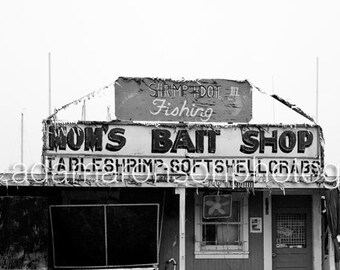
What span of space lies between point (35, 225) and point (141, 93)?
388cm

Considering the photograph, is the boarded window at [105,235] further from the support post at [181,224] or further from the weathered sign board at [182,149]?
the weathered sign board at [182,149]

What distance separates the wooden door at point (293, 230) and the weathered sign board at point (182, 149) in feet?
2.20

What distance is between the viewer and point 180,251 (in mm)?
12961

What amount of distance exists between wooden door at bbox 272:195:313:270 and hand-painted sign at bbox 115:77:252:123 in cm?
210

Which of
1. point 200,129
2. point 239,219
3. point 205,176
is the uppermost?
point 200,129

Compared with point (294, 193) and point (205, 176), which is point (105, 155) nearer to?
point (205, 176)

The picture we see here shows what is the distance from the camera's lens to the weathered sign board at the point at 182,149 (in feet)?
47.2

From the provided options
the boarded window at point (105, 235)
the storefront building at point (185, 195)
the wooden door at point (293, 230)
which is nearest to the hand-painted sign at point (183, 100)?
A: the storefront building at point (185, 195)

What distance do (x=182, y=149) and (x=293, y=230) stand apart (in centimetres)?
305

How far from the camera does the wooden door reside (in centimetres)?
1455

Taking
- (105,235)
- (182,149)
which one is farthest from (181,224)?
(182,149)

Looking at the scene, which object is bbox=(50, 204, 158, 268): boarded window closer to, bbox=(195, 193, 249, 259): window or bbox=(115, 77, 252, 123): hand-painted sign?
bbox=(195, 193, 249, 259): window

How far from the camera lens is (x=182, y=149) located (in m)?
14.6

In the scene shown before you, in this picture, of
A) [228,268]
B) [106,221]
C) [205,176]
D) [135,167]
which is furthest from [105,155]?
[228,268]
